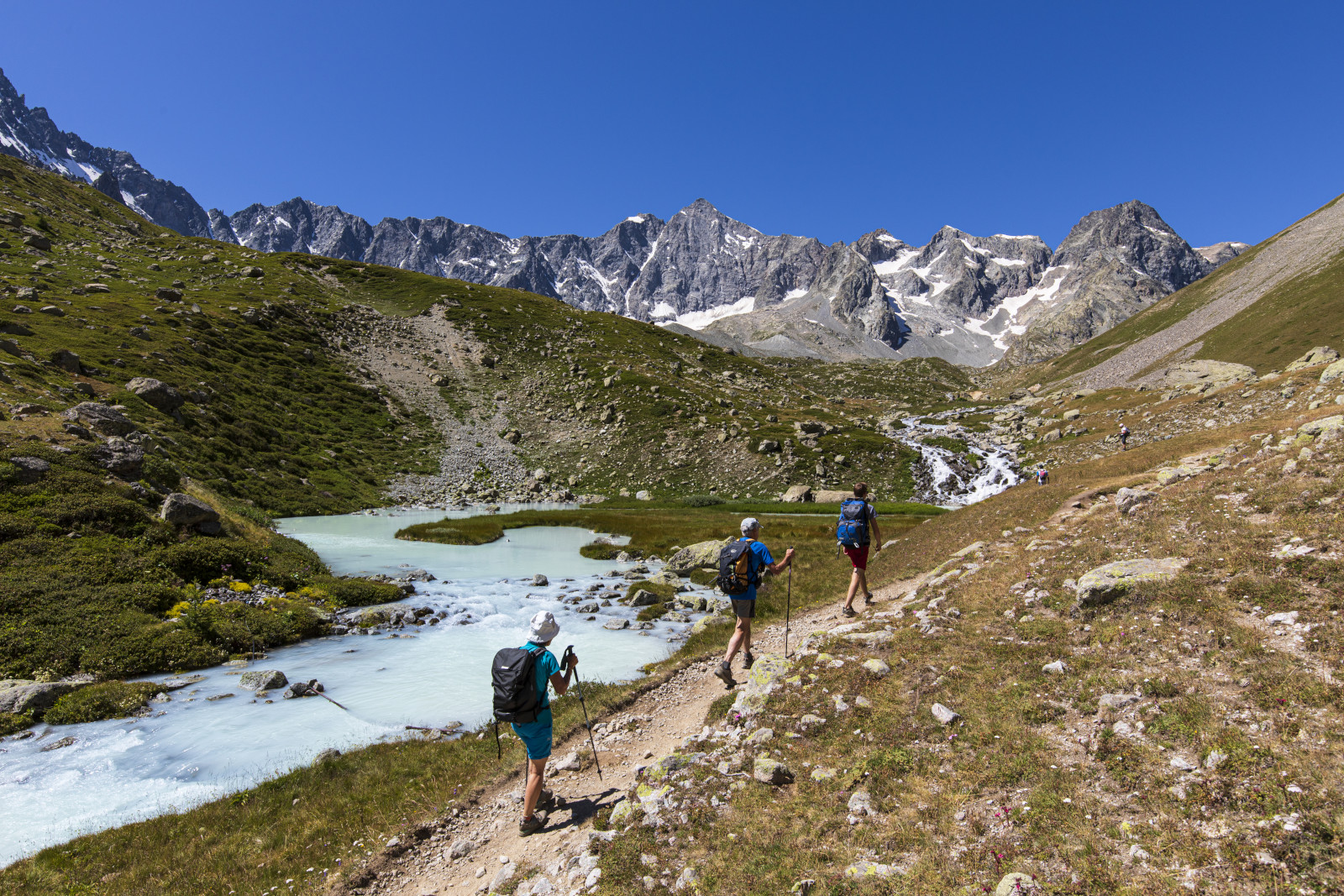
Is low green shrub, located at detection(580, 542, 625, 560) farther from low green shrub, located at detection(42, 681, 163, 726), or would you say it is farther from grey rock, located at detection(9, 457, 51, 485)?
grey rock, located at detection(9, 457, 51, 485)

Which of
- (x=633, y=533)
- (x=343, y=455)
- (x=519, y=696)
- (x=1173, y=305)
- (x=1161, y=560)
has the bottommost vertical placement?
(x=633, y=533)

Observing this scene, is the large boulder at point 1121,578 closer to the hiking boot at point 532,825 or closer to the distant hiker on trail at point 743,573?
the distant hiker on trail at point 743,573

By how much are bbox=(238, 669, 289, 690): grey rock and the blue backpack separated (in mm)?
19041

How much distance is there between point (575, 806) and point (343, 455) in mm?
71315

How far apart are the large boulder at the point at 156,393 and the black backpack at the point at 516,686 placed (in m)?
58.4

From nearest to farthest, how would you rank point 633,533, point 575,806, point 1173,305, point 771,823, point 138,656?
point 771,823
point 575,806
point 138,656
point 633,533
point 1173,305

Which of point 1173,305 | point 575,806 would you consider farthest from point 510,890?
point 1173,305

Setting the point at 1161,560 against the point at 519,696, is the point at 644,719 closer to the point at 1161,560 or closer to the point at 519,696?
the point at 519,696

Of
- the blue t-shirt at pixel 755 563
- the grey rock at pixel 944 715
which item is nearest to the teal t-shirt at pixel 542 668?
the blue t-shirt at pixel 755 563

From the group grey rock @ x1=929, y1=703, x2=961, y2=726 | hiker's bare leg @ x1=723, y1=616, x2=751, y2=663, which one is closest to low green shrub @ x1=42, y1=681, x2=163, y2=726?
hiker's bare leg @ x1=723, y1=616, x2=751, y2=663

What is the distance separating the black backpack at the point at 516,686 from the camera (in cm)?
912

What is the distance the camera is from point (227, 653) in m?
19.7

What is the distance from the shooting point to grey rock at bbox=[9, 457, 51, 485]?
71.7 ft

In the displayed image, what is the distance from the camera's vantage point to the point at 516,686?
30.0 feet
